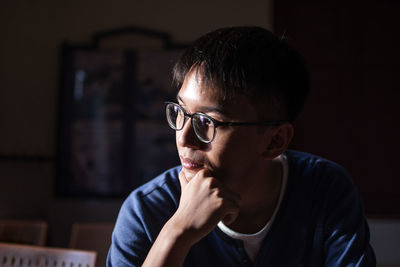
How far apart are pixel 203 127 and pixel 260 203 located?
0.33 metres

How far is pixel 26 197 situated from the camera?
324 cm

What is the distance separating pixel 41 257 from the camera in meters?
1.48

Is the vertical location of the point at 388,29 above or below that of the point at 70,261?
above

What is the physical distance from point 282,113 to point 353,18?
2.52m

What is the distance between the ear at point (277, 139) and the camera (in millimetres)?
1020

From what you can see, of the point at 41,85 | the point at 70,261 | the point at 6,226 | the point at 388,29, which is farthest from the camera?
the point at 41,85

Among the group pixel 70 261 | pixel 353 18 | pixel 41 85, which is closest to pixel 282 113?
pixel 70 261

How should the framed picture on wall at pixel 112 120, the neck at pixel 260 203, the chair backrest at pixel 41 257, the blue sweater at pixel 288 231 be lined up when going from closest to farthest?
the blue sweater at pixel 288 231 → the neck at pixel 260 203 → the chair backrest at pixel 41 257 → the framed picture on wall at pixel 112 120

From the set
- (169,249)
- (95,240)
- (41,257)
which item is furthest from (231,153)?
(95,240)

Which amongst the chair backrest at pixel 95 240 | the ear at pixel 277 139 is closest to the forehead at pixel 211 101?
the ear at pixel 277 139

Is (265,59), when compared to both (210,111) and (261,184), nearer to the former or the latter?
(210,111)

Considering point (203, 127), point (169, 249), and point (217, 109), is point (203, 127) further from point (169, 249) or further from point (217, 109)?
point (169, 249)

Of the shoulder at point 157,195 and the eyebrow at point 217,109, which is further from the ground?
the eyebrow at point 217,109

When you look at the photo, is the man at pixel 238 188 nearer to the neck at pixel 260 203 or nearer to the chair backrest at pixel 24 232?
the neck at pixel 260 203
